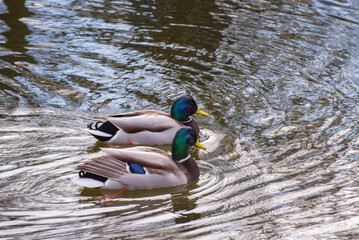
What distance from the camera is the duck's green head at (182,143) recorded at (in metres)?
6.70

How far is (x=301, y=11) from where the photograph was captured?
13539mm

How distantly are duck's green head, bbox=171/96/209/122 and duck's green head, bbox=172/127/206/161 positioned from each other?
4.39 ft

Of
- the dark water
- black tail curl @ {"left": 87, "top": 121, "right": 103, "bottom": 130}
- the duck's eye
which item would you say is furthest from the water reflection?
the duck's eye

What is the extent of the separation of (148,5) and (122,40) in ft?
7.59

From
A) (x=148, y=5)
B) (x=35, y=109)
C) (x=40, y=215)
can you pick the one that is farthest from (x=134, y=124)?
(x=148, y=5)

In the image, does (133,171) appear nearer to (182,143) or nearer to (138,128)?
(182,143)

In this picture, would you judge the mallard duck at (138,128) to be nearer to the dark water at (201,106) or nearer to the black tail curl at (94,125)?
the black tail curl at (94,125)

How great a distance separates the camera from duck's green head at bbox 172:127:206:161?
264 inches

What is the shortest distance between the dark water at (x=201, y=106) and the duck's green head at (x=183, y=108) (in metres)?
0.36

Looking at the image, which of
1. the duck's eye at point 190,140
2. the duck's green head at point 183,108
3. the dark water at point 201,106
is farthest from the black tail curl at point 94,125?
the duck's eye at point 190,140

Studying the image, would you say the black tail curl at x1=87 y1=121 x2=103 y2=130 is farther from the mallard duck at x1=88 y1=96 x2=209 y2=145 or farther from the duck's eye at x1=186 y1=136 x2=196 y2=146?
the duck's eye at x1=186 y1=136 x2=196 y2=146

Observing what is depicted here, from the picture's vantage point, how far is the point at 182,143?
22.0ft

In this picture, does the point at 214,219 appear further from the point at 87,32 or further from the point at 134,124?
the point at 87,32

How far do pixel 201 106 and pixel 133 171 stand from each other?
2.70m
